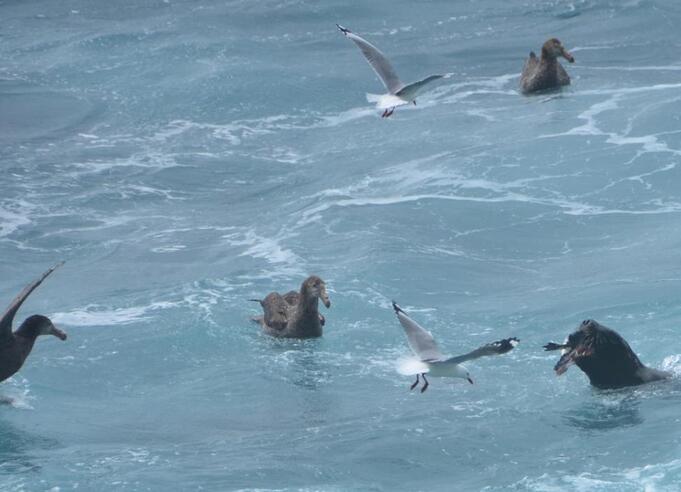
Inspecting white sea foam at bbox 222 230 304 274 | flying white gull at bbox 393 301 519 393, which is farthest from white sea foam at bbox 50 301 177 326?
flying white gull at bbox 393 301 519 393

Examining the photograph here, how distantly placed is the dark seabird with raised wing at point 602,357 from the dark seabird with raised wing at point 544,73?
14.6m

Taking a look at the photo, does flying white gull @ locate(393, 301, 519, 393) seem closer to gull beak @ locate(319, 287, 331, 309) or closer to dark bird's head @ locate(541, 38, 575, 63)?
gull beak @ locate(319, 287, 331, 309)

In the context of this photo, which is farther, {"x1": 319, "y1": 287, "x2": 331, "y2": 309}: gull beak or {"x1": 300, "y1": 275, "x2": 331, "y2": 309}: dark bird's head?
{"x1": 300, "y1": 275, "x2": 331, "y2": 309}: dark bird's head

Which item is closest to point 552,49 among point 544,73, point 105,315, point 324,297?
point 544,73

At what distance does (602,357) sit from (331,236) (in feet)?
27.7

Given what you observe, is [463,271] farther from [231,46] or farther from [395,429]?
[231,46]

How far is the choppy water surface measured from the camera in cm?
1484

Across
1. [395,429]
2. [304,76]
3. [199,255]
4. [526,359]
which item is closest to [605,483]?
[395,429]

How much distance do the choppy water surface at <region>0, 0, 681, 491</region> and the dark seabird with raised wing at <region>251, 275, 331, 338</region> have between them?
0.68ft

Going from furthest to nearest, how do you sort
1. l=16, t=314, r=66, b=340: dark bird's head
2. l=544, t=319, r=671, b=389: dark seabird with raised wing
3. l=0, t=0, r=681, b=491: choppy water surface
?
1. l=16, t=314, r=66, b=340: dark bird's head
2. l=544, t=319, r=671, b=389: dark seabird with raised wing
3. l=0, t=0, r=681, b=491: choppy water surface

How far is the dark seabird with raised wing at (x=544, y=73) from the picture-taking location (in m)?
29.6

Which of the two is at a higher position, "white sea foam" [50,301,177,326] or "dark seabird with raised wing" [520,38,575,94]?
"dark seabird with raised wing" [520,38,575,94]

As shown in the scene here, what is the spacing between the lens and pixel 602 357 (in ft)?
50.6

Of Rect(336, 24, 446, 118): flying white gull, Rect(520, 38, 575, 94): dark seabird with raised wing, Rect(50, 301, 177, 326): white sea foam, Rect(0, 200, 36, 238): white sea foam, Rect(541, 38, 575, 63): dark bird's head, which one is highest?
Rect(336, 24, 446, 118): flying white gull
